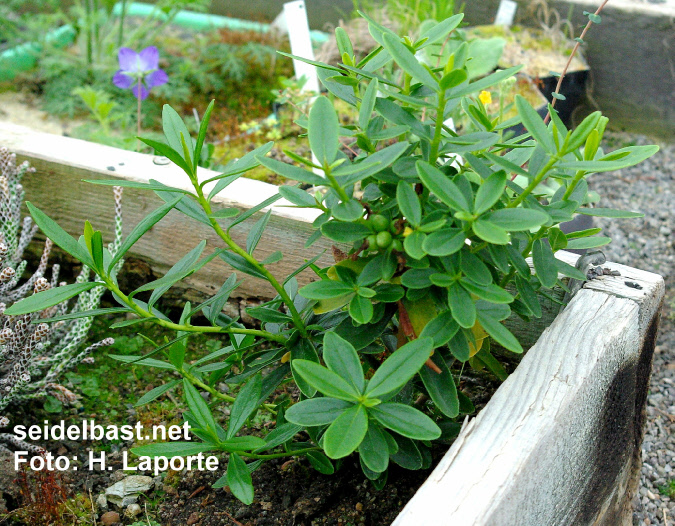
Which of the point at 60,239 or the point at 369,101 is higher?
the point at 369,101

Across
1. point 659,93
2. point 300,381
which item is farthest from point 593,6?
point 300,381

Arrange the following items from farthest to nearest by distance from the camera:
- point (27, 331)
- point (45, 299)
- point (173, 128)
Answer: point (27, 331) → point (173, 128) → point (45, 299)

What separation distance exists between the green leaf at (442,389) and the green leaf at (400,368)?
154 millimetres

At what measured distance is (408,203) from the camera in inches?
33.1

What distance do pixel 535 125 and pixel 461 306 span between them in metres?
0.26

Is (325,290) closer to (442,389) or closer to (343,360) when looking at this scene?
(343,360)

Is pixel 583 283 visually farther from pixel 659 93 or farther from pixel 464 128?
pixel 659 93

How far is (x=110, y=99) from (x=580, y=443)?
2.44m

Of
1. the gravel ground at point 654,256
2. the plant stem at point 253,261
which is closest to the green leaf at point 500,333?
the plant stem at point 253,261

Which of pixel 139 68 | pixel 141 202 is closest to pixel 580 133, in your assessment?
pixel 141 202

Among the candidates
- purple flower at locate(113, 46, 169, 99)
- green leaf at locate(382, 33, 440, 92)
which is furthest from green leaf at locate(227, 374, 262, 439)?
purple flower at locate(113, 46, 169, 99)

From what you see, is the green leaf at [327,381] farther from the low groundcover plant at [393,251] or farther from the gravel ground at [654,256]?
the gravel ground at [654,256]

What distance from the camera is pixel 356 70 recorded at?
925 mm

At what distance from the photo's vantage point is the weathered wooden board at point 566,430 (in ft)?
2.71
